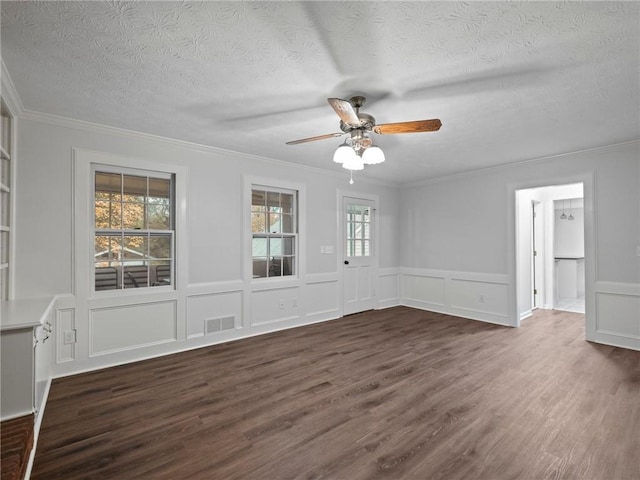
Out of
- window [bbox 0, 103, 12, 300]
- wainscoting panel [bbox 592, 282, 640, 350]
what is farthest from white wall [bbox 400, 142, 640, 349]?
window [bbox 0, 103, 12, 300]

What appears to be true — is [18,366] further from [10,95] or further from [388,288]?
[388,288]

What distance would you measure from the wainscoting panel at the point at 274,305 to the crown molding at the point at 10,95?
305cm

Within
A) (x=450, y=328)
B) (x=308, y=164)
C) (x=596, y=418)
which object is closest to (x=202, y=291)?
(x=308, y=164)

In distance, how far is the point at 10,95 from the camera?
8.32 feet

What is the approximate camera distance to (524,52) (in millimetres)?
2014

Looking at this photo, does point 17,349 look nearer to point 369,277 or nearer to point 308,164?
point 308,164

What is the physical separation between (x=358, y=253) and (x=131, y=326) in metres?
3.76

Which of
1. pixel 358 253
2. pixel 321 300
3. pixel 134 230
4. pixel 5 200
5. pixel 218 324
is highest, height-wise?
pixel 5 200

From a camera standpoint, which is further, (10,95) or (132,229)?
(132,229)

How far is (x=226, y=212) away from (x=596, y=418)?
4145 mm

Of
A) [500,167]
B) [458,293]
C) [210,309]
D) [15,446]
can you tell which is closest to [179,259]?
[210,309]

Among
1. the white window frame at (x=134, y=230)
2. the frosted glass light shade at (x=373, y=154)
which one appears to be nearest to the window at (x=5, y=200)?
the white window frame at (x=134, y=230)

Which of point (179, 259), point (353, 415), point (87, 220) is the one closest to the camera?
point (353, 415)

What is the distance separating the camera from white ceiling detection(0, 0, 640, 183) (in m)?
1.69
